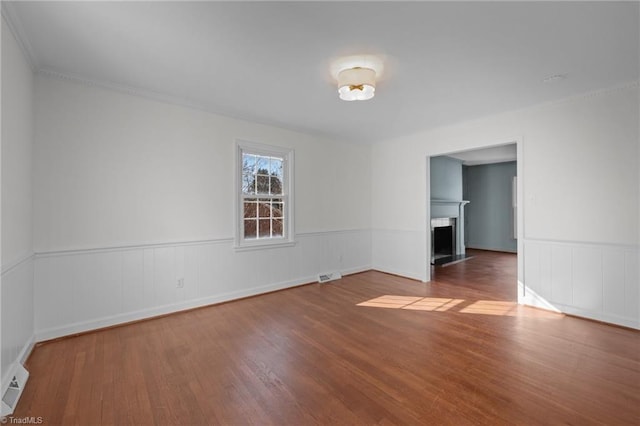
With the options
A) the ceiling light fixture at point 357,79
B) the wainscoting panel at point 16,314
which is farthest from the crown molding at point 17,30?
the ceiling light fixture at point 357,79

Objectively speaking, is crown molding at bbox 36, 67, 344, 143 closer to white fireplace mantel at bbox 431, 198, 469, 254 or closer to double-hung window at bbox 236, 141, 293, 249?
double-hung window at bbox 236, 141, 293, 249

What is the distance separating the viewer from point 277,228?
4.56 m

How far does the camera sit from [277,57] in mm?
2477

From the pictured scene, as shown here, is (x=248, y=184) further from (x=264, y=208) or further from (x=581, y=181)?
(x=581, y=181)

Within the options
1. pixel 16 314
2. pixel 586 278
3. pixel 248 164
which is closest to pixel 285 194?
pixel 248 164

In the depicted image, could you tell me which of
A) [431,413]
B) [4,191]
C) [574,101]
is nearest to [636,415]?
[431,413]

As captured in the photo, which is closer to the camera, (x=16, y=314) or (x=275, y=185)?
(x=16, y=314)

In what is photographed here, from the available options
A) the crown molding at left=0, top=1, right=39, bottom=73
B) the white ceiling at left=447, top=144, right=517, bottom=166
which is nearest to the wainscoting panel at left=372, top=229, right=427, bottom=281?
the white ceiling at left=447, top=144, right=517, bottom=166

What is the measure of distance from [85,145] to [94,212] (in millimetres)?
683

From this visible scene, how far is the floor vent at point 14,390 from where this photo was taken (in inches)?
70.4

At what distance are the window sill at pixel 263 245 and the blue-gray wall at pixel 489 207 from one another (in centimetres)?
655

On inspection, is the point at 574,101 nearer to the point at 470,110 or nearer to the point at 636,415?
the point at 470,110

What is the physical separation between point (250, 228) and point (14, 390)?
Answer: 2701 millimetres

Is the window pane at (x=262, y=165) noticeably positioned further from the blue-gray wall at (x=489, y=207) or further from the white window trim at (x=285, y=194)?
the blue-gray wall at (x=489, y=207)
